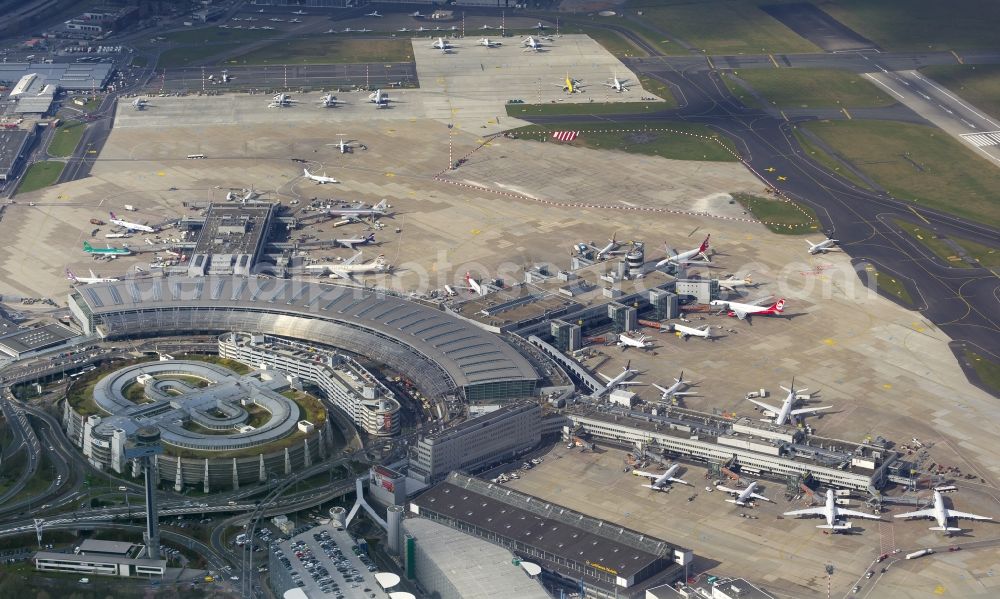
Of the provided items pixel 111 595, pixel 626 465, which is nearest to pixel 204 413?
pixel 111 595

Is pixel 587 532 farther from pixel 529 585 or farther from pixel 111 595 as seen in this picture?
pixel 111 595

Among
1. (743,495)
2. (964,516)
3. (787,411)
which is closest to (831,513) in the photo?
(743,495)

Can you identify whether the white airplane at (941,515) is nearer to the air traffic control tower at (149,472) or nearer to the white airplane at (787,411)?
the white airplane at (787,411)

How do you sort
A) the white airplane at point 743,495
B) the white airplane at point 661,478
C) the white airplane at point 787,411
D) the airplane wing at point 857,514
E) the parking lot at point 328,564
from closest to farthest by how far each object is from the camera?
1. the parking lot at point 328,564
2. the airplane wing at point 857,514
3. the white airplane at point 743,495
4. the white airplane at point 661,478
5. the white airplane at point 787,411

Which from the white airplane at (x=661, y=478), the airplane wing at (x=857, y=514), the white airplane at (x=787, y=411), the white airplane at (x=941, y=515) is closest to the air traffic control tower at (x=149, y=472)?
the white airplane at (x=661, y=478)

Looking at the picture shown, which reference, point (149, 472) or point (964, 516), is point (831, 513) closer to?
point (964, 516)

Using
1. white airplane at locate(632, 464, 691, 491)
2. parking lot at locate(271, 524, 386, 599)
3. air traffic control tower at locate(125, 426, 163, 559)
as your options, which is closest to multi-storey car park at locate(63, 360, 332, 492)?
air traffic control tower at locate(125, 426, 163, 559)
